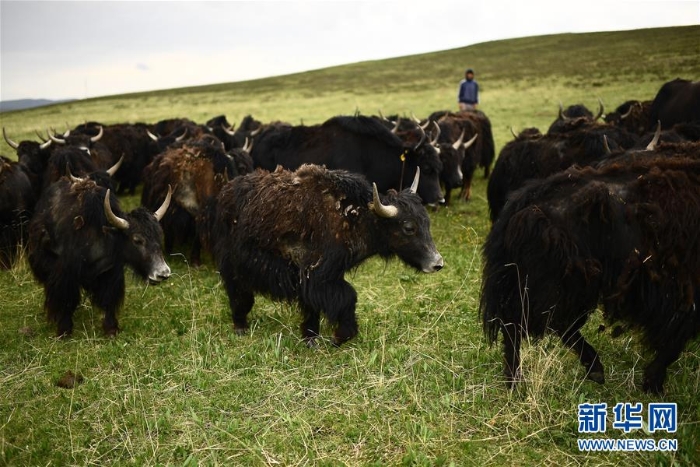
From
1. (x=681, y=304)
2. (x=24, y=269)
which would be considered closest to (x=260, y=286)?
(x=681, y=304)

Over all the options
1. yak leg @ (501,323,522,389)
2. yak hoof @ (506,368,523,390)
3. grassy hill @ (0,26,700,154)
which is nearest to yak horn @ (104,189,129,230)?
yak leg @ (501,323,522,389)

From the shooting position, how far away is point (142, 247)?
543 centimetres

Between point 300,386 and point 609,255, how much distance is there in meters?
2.32

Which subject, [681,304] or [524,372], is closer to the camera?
[681,304]

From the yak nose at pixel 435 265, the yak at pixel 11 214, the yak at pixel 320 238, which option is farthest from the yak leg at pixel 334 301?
the yak at pixel 11 214

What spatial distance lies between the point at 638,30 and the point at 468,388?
5484 cm

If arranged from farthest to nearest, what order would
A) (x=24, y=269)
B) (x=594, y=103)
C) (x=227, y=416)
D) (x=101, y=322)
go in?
(x=594, y=103), (x=24, y=269), (x=101, y=322), (x=227, y=416)

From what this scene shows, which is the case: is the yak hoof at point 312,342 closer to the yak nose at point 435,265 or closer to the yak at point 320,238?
the yak at point 320,238

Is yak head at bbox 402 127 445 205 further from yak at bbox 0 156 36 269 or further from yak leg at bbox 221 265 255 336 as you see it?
yak at bbox 0 156 36 269

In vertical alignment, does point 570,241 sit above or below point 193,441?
above

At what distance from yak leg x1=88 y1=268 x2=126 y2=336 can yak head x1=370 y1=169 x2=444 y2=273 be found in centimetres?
263

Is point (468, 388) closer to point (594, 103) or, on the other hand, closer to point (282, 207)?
point (282, 207)

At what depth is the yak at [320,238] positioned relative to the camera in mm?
4758

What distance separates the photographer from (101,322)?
5789 millimetres
